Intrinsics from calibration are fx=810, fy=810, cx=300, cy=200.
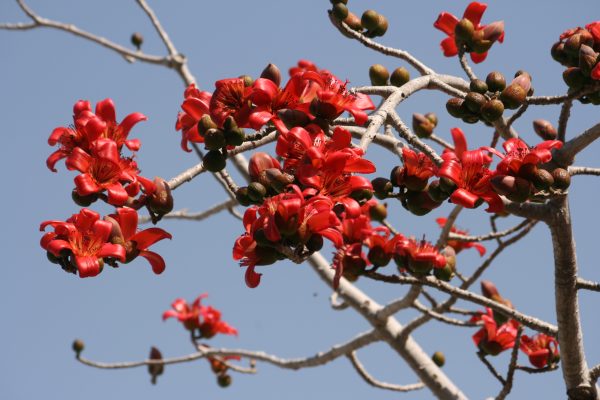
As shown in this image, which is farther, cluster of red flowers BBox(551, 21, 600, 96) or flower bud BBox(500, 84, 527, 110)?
cluster of red flowers BBox(551, 21, 600, 96)

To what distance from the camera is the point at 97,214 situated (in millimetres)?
1774

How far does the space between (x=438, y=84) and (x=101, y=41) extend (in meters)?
3.06

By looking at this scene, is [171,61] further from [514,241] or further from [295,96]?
[295,96]

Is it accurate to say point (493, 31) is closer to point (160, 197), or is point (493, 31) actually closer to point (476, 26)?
point (476, 26)

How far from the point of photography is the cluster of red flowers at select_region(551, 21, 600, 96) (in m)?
2.18

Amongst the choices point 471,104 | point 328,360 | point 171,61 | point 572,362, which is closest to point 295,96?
point 471,104

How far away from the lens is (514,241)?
3053mm

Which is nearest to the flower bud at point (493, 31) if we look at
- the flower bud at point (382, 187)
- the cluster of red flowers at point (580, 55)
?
the cluster of red flowers at point (580, 55)

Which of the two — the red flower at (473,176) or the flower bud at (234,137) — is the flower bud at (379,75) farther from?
the flower bud at (234,137)

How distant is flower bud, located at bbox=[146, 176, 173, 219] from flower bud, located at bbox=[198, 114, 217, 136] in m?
0.14

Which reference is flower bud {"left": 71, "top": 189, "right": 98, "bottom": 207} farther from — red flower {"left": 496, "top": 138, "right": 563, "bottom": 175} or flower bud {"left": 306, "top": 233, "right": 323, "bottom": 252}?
red flower {"left": 496, "top": 138, "right": 563, "bottom": 175}

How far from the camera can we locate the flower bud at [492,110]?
77.5 inches

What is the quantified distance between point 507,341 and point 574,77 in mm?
1152

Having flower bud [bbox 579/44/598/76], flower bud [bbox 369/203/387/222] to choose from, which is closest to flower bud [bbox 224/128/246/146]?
flower bud [bbox 579/44/598/76]
